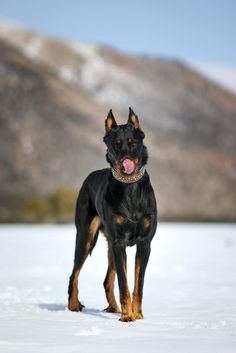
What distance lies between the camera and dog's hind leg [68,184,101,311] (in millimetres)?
9820

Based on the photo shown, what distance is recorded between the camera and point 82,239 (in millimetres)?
9992

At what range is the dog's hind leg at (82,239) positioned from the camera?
32.2 feet

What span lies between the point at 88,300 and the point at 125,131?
4.16 metres

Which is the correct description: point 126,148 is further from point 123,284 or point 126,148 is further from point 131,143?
point 123,284

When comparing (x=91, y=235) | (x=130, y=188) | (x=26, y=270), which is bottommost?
(x=26, y=270)

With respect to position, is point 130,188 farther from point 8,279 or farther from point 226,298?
point 8,279

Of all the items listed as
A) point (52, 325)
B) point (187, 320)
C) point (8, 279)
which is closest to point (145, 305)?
point (187, 320)

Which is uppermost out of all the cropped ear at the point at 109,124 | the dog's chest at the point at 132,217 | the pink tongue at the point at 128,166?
the cropped ear at the point at 109,124

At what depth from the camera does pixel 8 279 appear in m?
15.6

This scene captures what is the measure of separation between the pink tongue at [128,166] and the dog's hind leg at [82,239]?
1717 mm

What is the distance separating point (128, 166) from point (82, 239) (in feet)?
6.44

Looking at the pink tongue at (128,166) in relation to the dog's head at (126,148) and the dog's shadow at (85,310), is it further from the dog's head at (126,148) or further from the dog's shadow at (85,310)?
the dog's shadow at (85,310)

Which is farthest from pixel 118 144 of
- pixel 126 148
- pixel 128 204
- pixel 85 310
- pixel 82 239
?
pixel 85 310

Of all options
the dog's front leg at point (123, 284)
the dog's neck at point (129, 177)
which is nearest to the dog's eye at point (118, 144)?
the dog's neck at point (129, 177)
